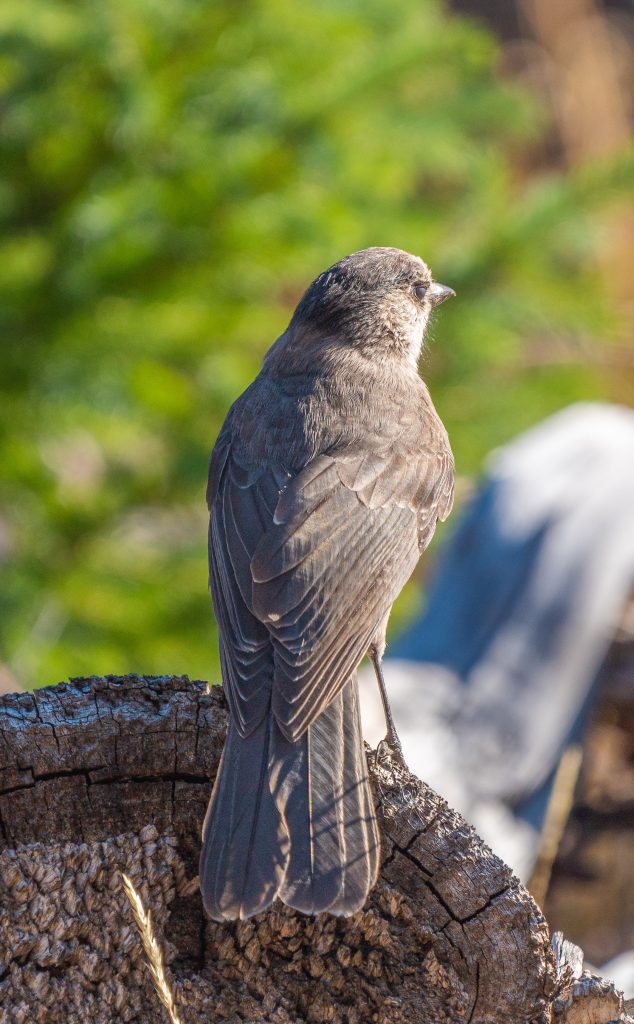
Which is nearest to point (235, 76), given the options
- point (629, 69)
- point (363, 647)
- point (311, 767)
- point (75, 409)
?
point (75, 409)

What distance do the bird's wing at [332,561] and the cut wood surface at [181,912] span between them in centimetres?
28

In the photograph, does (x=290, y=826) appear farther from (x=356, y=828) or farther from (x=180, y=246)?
(x=180, y=246)

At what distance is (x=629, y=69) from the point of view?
42.3ft

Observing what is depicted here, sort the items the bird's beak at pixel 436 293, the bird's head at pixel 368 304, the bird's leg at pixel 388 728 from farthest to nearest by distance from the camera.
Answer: the bird's beak at pixel 436 293 → the bird's head at pixel 368 304 → the bird's leg at pixel 388 728

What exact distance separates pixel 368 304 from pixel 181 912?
6.64 feet

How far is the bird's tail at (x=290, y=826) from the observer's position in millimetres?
1979

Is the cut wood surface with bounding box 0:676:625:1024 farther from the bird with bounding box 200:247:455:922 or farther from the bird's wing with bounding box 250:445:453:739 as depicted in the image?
the bird's wing with bounding box 250:445:453:739

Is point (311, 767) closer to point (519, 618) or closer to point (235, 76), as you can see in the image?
point (519, 618)

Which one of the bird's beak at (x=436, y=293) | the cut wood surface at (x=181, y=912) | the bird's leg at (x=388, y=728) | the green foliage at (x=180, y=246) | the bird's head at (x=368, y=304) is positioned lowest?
the cut wood surface at (x=181, y=912)

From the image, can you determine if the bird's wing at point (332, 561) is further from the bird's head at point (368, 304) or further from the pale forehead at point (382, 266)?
the pale forehead at point (382, 266)

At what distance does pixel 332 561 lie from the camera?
2.68m

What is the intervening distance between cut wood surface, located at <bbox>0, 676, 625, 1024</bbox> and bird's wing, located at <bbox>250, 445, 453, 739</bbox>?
284mm

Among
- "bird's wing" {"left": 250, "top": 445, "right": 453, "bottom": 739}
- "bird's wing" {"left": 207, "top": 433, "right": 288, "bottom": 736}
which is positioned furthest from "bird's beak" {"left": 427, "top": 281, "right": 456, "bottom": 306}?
"bird's wing" {"left": 207, "top": 433, "right": 288, "bottom": 736}

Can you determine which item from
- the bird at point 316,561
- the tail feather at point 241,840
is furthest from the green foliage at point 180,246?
the tail feather at point 241,840
